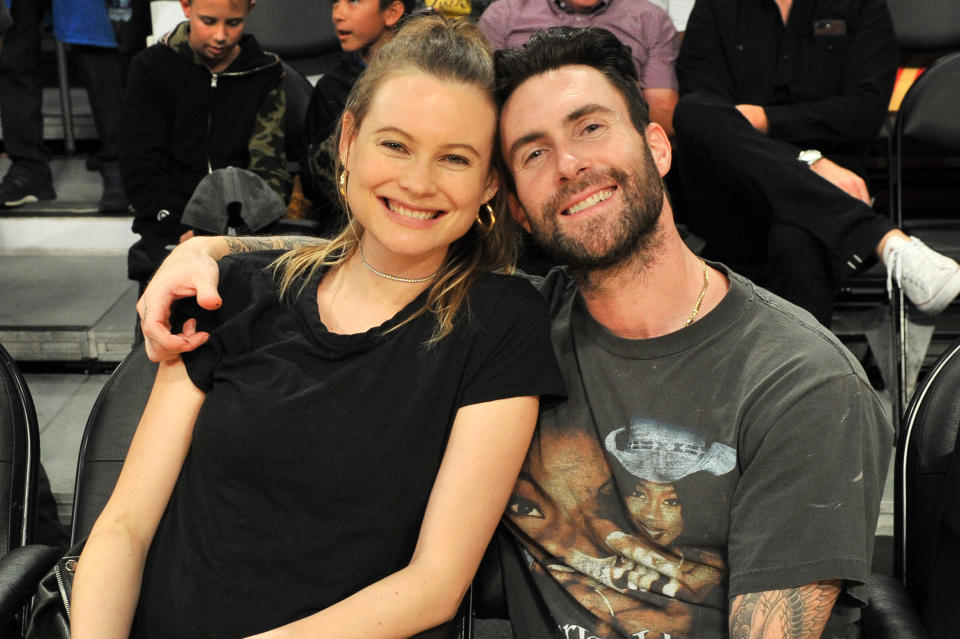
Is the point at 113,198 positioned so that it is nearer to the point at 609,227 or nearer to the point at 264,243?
the point at 264,243

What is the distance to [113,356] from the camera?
298cm

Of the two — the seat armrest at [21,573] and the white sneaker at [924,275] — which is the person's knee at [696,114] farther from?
the seat armrest at [21,573]

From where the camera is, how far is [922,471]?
4.58 ft

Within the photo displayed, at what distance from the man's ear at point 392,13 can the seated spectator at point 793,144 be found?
85 centimetres

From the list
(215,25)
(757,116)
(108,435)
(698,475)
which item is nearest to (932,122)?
(757,116)

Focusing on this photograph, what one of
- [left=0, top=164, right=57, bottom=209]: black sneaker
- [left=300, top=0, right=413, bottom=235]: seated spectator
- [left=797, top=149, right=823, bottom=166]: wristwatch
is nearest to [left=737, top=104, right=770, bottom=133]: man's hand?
[left=797, top=149, right=823, bottom=166]: wristwatch

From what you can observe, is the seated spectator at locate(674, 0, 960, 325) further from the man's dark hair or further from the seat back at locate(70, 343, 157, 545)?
the seat back at locate(70, 343, 157, 545)

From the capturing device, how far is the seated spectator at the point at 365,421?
4.07 feet

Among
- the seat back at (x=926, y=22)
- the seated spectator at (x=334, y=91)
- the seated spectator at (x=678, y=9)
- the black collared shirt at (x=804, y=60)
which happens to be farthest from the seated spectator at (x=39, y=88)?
the seat back at (x=926, y=22)

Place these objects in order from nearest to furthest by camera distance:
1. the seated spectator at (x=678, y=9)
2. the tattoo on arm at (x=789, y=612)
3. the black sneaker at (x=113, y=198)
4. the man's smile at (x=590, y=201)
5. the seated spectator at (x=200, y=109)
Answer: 1. the tattoo on arm at (x=789, y=612)
2. the man's smile at (x=590, y=201)
3. the seated spectator at (x=200, y=109)
4. the seated spectator at (x=678, y=9)
5. the black sneaker at (x=113, y=198)

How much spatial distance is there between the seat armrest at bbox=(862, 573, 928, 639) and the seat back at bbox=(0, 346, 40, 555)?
1202 mm

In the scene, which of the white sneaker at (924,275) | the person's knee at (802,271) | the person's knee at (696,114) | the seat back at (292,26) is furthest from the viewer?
the seat back at (292,26)

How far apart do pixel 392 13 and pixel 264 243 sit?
5.20 ft

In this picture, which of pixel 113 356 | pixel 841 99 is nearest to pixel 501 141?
pixel 841 99
